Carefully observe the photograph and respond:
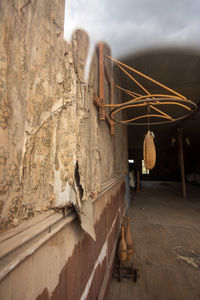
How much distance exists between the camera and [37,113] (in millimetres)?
721

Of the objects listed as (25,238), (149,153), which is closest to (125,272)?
(149,153)

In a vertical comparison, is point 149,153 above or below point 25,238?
above

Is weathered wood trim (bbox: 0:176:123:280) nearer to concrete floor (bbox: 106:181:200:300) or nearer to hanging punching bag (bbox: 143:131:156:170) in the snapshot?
hanging punching bag (bbox: 143:131:156:170)

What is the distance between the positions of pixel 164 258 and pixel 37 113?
310cm

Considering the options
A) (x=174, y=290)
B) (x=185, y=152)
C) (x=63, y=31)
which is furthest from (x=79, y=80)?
(x=185, y=152)

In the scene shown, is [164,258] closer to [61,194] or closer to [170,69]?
[61,194]

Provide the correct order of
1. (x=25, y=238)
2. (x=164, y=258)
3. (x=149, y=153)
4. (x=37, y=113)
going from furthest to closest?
(x=164, y=258) < (x=149, y=153) < (x=37, y=113) < (x=25, y=238)

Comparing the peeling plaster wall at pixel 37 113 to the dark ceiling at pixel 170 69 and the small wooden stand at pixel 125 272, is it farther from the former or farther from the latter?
the dark ceiling at pixel 170 69

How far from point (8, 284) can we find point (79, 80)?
1.16m

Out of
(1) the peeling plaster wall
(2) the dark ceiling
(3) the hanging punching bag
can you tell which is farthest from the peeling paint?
(2) the dark ceiling

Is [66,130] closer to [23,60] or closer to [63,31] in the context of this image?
[23,60]

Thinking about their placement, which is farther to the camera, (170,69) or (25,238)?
(170,69)

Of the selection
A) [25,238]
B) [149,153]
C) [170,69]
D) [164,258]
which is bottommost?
[164,258]

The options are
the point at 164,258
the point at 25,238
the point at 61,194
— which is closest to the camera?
the point at 25,238
